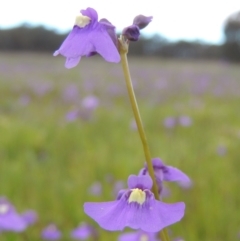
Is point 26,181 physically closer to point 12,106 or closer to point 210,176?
point 210,176

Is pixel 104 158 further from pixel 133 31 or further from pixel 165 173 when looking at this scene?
pixel 133 31

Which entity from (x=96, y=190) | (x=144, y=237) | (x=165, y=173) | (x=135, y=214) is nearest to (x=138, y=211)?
(x=135, y=214)

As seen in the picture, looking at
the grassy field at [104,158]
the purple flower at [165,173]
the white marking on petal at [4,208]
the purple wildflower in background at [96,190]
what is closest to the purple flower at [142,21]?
the purple flower at [165,173]

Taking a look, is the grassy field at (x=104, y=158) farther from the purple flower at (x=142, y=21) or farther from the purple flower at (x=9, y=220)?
the purple flower at (x=142, y=21)

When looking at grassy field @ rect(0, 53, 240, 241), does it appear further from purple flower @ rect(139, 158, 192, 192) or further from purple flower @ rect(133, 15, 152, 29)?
purple flower @ rect(133, 15, 152, 29)

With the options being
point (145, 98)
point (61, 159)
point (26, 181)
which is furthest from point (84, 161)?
point (145, 98)

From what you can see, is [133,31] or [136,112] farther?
[133,31]
